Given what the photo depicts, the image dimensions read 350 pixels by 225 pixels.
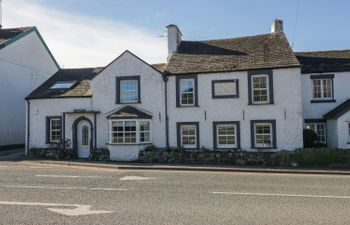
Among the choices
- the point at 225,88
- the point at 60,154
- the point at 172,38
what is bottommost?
the point at 60,154

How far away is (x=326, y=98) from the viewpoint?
23.0 meters

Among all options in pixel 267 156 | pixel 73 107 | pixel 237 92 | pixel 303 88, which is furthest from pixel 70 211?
pixel 303 88

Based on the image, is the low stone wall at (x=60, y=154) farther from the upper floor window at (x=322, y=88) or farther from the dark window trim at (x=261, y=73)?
the upper floor window at (x=322, y=88)

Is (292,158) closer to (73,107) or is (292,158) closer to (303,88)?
(303,88)

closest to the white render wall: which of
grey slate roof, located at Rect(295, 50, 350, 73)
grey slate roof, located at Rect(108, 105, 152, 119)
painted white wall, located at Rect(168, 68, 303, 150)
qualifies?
grey slate roof, located at Rect(108, 105, 152, 119)

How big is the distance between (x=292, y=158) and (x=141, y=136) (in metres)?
9.17

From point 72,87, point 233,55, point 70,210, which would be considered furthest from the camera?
point 72,87

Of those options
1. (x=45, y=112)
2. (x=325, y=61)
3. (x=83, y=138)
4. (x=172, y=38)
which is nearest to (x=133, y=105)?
(x=83, y=138)

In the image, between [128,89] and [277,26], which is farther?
[277,26]

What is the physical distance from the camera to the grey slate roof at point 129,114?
2150 centimetres

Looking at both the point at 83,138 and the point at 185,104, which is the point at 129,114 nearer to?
the point at 185,104

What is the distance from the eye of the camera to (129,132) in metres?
21.7

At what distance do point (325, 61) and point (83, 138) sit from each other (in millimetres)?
17830

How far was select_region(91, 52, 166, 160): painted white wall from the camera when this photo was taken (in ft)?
72.7
